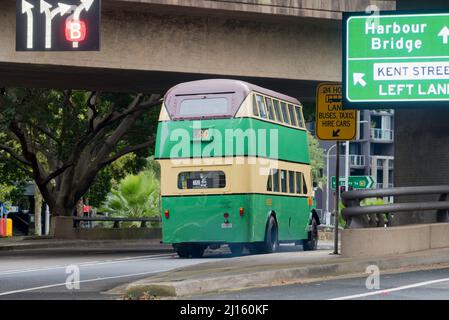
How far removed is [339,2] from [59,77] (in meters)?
7.55

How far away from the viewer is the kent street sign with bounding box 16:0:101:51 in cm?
2055

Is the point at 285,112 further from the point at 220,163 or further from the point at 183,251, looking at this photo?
the point at 183,251

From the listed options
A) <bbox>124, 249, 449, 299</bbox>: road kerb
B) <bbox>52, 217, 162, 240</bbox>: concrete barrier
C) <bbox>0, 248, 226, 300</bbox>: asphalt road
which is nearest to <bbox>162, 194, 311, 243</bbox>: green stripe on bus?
<bbox>0, 248, 226, 300</bbox>: asphalt road

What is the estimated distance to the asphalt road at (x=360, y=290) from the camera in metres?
13.4

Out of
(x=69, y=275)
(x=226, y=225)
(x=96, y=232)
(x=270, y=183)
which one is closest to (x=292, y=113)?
(x=270, y=183)

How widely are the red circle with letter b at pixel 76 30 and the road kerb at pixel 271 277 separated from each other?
6331mm

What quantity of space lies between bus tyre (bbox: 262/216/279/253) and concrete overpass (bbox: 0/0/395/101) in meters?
3.78

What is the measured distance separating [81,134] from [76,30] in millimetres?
22495

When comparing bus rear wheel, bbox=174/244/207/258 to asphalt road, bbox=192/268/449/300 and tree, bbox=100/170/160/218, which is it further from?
tree, bbox=100/170/160/218

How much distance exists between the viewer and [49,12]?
21.0 metres
